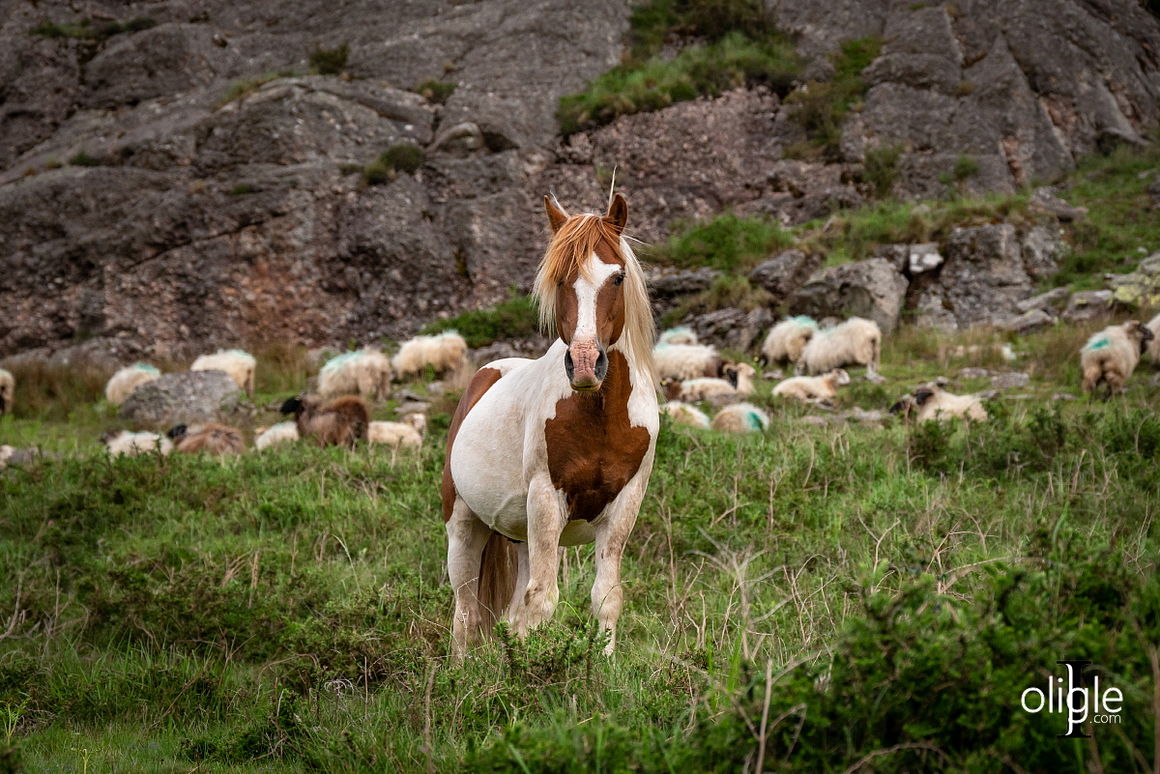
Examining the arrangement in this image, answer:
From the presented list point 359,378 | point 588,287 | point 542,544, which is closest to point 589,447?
point 542,544

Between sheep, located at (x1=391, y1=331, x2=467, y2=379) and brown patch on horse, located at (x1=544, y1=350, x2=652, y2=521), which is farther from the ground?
brown patch on horse, located at (x1=544, y1=350, x2=652, y2=521)

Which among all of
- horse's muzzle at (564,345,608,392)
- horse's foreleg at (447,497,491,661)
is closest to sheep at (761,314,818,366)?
→ horse's foreleg at (447,497,491,661)

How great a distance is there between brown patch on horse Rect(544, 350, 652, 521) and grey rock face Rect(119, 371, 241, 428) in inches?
479

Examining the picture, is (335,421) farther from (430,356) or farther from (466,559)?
(466,559)

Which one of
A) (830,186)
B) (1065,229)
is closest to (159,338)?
(830,186)

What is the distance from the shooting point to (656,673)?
3.82 meters

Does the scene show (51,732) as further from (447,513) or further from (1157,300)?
(1157,300)

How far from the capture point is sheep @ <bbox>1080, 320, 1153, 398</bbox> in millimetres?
11078

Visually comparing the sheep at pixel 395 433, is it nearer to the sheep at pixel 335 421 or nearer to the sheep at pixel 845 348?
the sheep at pixel 335 421

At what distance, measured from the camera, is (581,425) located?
163 inches

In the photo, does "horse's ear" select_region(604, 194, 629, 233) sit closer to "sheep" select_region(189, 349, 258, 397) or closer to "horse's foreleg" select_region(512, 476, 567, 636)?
"horse's foreleg" select_region(512, 476, 567, 636)

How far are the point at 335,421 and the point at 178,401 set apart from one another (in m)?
5.05

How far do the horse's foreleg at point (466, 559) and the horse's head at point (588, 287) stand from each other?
1429 millimetres

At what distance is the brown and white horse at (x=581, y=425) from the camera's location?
405 cm
